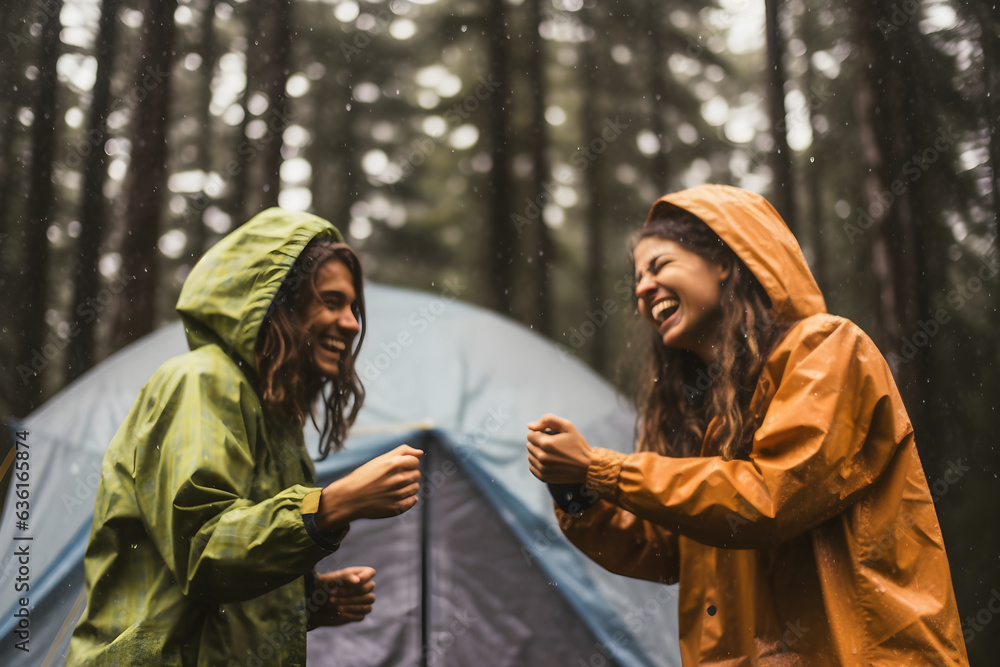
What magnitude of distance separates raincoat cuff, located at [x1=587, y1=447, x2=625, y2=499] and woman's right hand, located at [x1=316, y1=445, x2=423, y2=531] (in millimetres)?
394

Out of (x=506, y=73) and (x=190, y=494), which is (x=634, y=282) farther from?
(x=506, y=73)

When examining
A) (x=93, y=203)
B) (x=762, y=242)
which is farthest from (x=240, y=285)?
(x=93, y=203)

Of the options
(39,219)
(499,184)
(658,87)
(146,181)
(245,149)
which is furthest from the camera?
(658,87)

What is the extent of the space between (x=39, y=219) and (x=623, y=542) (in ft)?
17.8

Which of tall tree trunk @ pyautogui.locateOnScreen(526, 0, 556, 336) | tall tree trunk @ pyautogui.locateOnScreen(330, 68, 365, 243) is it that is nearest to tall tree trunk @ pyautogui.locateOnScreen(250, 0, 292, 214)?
tall tree trunk @ pyautogui.locateOnScreen(330, 68, 365, 243)

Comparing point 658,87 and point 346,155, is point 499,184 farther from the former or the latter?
point 658,87

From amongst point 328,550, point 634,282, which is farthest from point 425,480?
point 328,550

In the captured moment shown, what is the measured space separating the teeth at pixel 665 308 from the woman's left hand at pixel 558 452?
46 cm

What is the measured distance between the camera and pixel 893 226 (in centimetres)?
494

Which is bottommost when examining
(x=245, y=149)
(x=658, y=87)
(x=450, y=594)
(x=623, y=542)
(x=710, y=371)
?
(x=450, y=594)

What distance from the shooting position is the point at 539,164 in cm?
879

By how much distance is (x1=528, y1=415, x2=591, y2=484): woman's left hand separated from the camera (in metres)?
1.78

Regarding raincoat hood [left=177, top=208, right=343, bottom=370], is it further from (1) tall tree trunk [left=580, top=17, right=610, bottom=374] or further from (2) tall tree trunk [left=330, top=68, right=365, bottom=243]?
(1) tall tree trunk [left=580, top=17, right=610, bottom=374]

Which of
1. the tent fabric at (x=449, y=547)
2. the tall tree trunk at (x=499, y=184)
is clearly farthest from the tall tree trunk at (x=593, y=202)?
the tent fabric at (x=449, y=547)
